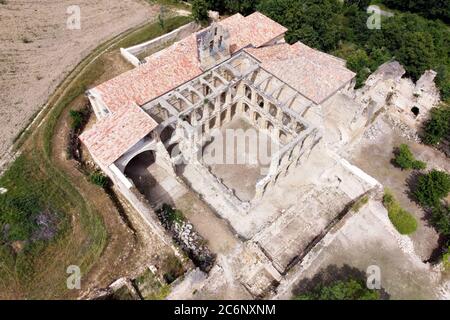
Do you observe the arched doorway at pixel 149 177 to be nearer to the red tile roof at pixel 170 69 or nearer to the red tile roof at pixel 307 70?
the red tile roof at pixel 170 69

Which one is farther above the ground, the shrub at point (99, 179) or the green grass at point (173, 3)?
the green grass at point (173, 3)

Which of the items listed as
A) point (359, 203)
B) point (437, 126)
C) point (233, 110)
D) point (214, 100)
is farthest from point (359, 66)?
point (214, 100)

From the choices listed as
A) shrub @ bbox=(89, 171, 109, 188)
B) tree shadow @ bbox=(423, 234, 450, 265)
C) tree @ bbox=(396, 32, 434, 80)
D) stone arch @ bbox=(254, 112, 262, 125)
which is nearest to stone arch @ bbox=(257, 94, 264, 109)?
stone arch @ bbox=(254, 112, 262, 125)

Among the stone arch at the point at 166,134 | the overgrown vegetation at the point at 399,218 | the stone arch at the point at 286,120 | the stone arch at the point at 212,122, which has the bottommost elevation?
the overgrown vegetation at the point at 399,218

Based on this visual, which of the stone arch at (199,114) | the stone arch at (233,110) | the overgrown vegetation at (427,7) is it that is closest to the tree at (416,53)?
the overgrown vegetation at (427,7)
